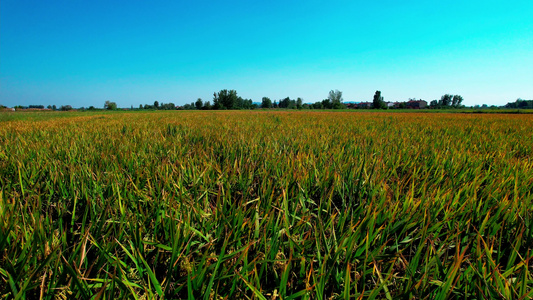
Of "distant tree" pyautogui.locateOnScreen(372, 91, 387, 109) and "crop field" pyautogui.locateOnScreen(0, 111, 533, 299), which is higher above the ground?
"distant tree" pyautogui.locateOnScreen(372, 91, 387, 109)

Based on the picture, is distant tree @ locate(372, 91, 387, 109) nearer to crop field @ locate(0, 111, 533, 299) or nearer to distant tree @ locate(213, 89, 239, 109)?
distant tree @ locate(213, 89, 239, 109)

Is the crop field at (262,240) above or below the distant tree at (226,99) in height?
below

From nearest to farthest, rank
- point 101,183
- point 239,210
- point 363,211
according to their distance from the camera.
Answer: point 239,210
point 363,211
point 101,183

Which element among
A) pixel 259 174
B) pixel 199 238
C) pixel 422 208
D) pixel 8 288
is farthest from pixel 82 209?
pixel 422 208

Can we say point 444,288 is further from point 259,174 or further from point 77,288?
point 259,174

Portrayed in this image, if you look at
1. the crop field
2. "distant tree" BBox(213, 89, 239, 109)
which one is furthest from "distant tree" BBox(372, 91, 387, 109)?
the crop field

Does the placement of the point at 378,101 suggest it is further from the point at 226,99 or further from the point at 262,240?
the point at 262,240

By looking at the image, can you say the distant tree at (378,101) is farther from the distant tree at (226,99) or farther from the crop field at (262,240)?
the crop field at (262,240)

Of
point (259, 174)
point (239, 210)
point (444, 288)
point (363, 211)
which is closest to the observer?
point (444, 288)

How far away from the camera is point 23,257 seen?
1.90 ft

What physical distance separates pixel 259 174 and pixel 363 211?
2.14ft

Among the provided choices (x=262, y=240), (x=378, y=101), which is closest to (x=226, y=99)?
(x=378, y=101)

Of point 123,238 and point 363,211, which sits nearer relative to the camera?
→ point 123,238

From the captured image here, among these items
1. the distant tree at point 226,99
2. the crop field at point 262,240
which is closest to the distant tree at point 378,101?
the distant tree at point 226,99
